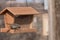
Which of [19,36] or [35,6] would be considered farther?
[35,6]

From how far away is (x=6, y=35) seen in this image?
0.74m

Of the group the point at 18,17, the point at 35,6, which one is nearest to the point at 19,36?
the point at 18,17

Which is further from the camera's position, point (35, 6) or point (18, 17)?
point (35, 6)

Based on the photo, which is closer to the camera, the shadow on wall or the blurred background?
the shadow on wall

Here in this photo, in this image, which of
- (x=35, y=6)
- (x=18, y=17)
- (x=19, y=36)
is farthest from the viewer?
(x=35, y=6)

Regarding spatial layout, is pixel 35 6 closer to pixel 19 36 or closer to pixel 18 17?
pixel 18 17

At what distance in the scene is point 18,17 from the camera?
0.85m

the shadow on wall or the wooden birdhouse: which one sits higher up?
the wooden birdhouse

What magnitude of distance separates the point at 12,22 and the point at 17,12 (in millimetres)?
87

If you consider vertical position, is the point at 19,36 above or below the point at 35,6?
below

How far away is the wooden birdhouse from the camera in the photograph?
83cm

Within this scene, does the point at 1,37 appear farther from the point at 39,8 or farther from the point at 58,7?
the point at 58,7

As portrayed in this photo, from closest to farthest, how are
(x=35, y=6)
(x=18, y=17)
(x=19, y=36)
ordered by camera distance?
(x=19, y=36) < (x=18, y=17) < (x=35, y=6)

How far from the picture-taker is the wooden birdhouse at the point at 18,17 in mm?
829
